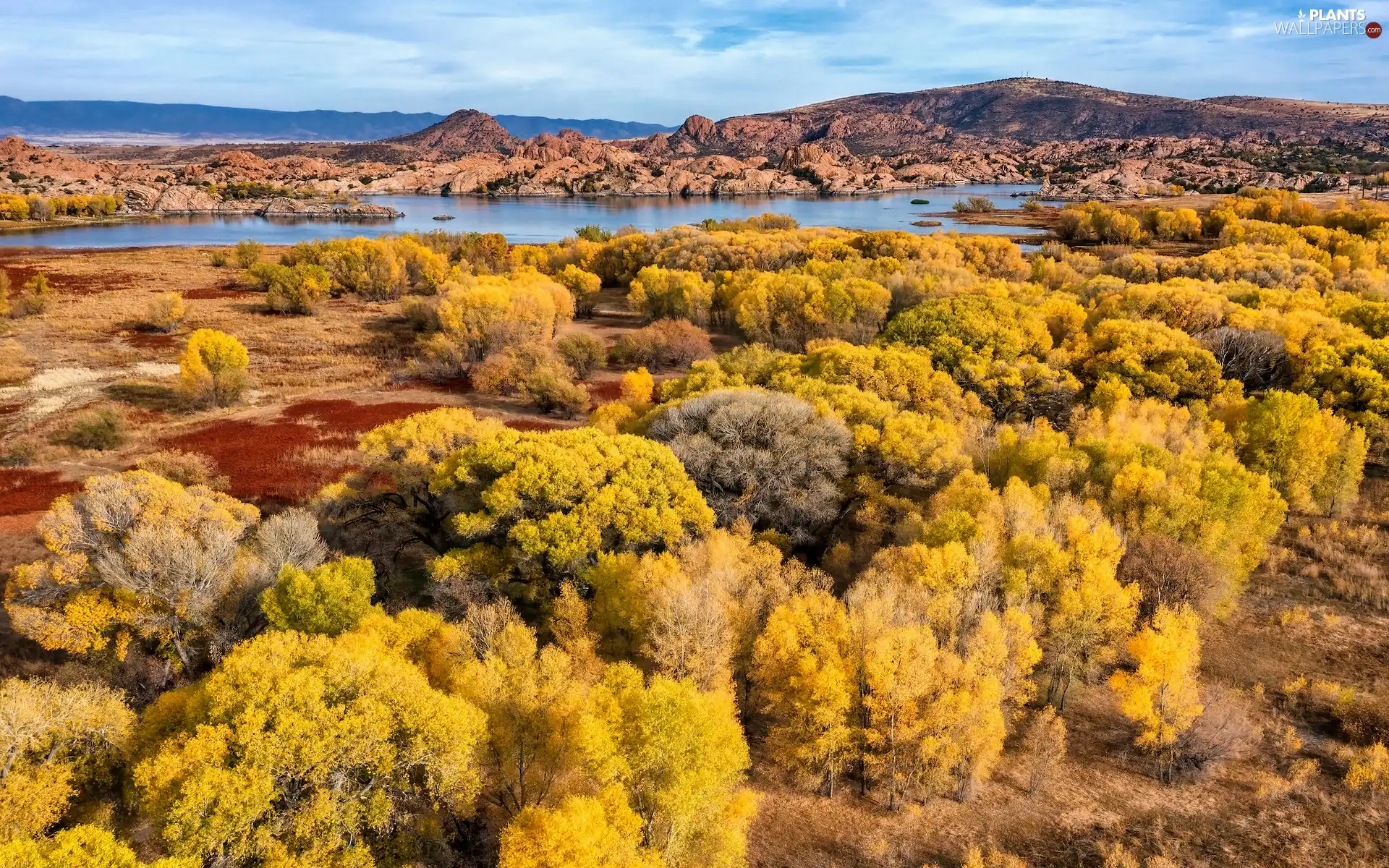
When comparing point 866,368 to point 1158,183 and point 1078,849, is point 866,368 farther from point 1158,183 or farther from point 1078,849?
point 1158,183

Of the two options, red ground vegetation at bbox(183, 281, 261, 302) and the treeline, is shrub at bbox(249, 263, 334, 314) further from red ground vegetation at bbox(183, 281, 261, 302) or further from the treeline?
the treeline

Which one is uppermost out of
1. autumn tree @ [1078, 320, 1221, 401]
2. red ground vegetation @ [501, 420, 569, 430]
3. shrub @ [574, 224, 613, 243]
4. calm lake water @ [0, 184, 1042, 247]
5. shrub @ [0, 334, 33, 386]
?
calm lake water @ [0, 184, 1042, 247]

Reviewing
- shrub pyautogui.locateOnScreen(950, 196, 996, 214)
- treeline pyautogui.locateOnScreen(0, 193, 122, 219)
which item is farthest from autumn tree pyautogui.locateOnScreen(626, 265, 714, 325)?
treeline pyautogui.locateOnScreen(0, 193, 122, 219)

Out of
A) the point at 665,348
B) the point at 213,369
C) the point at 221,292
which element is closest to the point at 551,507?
the point at 213,369

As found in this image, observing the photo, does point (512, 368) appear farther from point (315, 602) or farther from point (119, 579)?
point (315, 602)

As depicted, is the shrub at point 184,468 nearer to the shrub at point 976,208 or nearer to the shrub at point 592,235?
the shrub at point 592,235

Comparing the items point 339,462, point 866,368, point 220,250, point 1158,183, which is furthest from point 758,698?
point 1158,183
